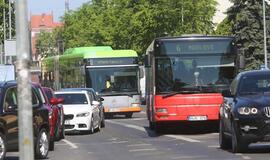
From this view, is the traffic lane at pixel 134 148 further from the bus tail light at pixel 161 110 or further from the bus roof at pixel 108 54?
the bus roof at pixel 108 54

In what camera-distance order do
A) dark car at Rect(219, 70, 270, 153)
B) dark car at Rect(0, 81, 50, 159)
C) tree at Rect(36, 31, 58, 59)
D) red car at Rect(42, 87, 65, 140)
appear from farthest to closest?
tree at Rect(36, 31, 58, 59) → red car at Rect(42, 87, 65, 140) → dark car at Rect(219, 70, 270, 153) → dark car at Rect(0, 81, 50, 159)

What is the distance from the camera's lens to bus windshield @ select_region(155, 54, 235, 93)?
2328cm

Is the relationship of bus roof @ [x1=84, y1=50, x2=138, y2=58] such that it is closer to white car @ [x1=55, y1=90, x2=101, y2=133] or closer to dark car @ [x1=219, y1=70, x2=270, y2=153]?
white car @ [x1=55, y1=90, x2=101, y2=133]

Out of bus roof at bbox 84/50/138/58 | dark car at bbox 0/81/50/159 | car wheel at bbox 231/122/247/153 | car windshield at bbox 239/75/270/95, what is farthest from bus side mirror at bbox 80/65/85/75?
car wheel at bbox 231/122/247/153

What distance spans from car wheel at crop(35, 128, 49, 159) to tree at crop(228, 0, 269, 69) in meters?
47.2

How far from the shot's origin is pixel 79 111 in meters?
26.5

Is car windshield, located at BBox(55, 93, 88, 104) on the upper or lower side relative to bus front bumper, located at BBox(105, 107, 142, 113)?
upper

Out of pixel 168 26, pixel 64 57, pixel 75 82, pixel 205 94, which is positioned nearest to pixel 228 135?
pixel 205 94

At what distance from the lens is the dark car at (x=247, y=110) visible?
15430 millimetres

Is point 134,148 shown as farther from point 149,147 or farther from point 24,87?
point 24,87

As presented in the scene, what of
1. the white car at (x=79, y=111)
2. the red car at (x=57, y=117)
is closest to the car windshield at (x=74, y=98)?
the white car at (x=79, y=111)

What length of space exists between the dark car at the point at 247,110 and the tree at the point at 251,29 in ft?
153

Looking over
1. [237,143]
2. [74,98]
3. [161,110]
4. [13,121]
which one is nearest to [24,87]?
[13,121]

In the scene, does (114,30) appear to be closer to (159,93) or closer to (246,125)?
(159,93)
